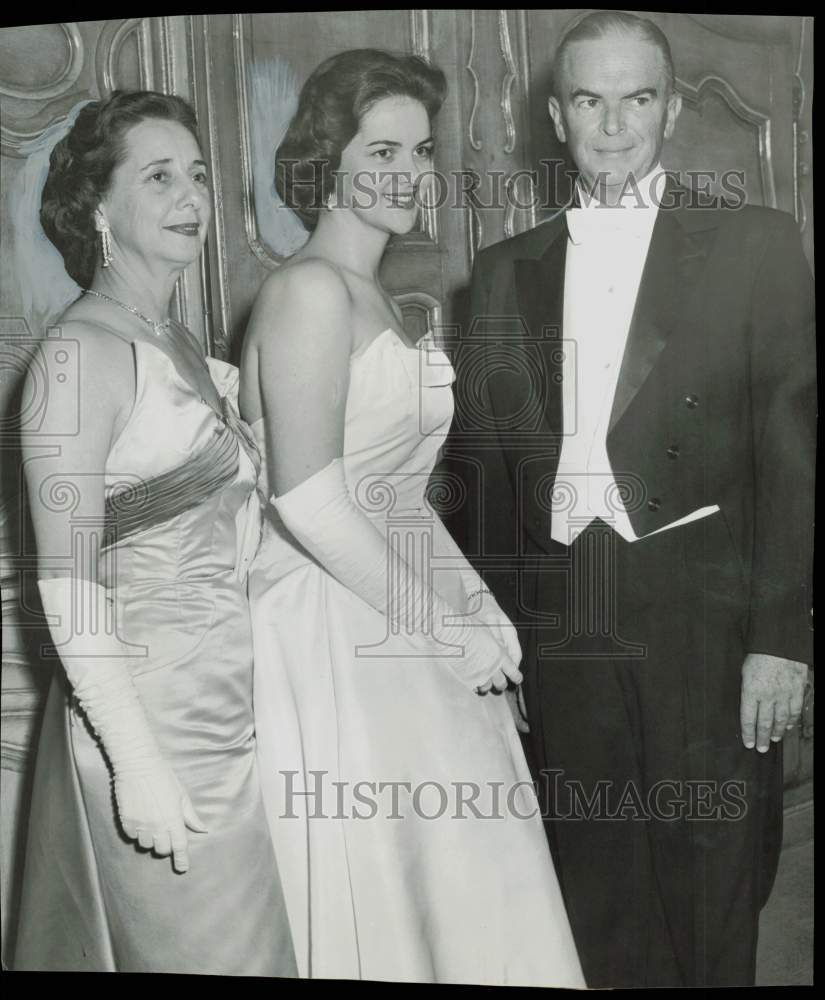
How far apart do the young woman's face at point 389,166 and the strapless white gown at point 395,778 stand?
1.10 ft

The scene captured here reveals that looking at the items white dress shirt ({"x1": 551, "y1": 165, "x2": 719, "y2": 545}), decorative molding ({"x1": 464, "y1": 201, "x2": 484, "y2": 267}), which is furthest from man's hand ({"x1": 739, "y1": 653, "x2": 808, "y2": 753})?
decorative molding ({"x1": 464, "y1": 201, "x2": 484, "y2": 267})

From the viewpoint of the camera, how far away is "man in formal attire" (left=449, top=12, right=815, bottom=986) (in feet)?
11.5

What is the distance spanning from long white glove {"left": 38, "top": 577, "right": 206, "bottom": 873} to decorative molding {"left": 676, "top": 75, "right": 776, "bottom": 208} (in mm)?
1853

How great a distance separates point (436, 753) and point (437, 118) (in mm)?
1534

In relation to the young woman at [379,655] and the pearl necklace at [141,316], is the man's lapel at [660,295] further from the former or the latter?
the pearl necklace at [141,316]

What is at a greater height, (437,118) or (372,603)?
(437,118)

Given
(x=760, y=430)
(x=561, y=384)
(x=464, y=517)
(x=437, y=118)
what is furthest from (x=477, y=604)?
(x=437, y=118)

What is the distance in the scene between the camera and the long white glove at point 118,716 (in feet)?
11.5

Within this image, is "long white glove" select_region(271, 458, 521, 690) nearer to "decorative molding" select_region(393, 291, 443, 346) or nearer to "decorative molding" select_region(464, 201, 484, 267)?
"decorative molding" select_region(393, 291, 443, 346)

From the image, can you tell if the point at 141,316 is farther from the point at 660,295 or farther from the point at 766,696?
the point at 766,696

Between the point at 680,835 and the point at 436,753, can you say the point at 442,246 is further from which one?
the point at 680,835

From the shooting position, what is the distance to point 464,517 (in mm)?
3574

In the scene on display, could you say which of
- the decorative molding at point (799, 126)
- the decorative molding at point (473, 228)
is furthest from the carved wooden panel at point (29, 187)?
the decorative molding at point (799, 126)

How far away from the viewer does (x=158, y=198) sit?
3525mm
